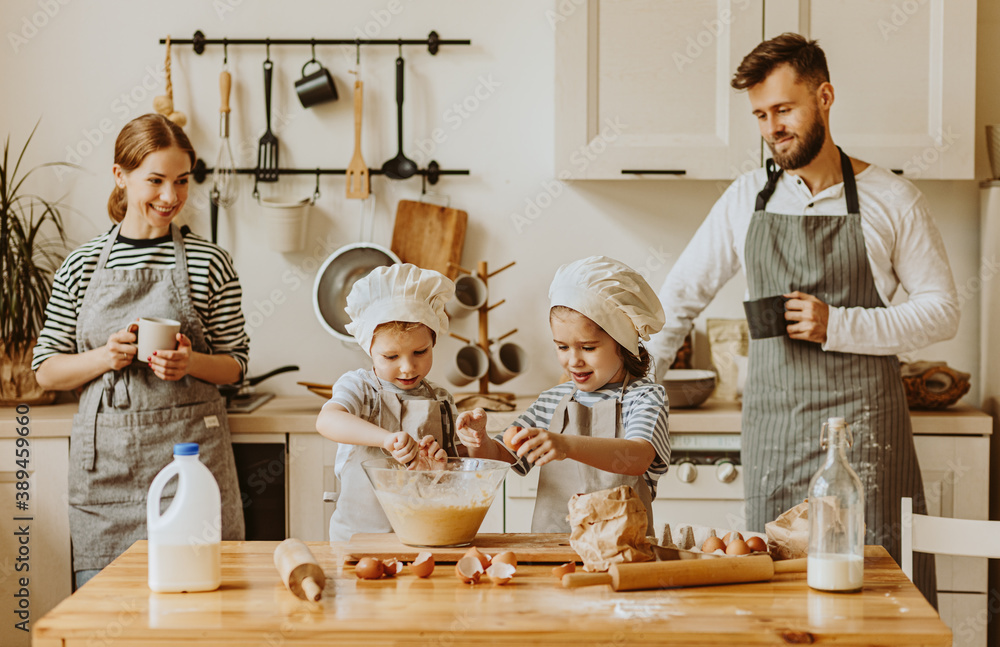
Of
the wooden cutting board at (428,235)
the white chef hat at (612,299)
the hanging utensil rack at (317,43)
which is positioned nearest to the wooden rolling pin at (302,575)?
the white chef hat at (612,299)

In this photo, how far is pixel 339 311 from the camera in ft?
9.78

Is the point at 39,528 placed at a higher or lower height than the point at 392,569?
lower

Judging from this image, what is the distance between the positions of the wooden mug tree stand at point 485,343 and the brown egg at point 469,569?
1412mm

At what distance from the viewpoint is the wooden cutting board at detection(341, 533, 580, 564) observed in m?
1.36

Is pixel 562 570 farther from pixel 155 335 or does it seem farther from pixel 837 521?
pixel 155 335

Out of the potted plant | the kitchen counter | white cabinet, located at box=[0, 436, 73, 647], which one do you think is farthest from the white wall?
white cabinet, located at box=[0, 436, 73, 647]

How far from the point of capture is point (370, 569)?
126cm

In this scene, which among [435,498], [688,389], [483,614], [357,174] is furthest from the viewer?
[357,174]

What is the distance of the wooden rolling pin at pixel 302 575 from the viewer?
117 centimetres

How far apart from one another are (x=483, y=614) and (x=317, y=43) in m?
2.34

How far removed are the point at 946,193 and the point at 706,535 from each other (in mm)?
1999

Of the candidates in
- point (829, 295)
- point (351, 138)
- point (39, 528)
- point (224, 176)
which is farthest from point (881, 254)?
point (39, 528)

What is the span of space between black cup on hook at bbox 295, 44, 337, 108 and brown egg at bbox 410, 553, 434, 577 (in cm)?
203

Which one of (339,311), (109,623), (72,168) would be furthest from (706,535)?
(72,168)
